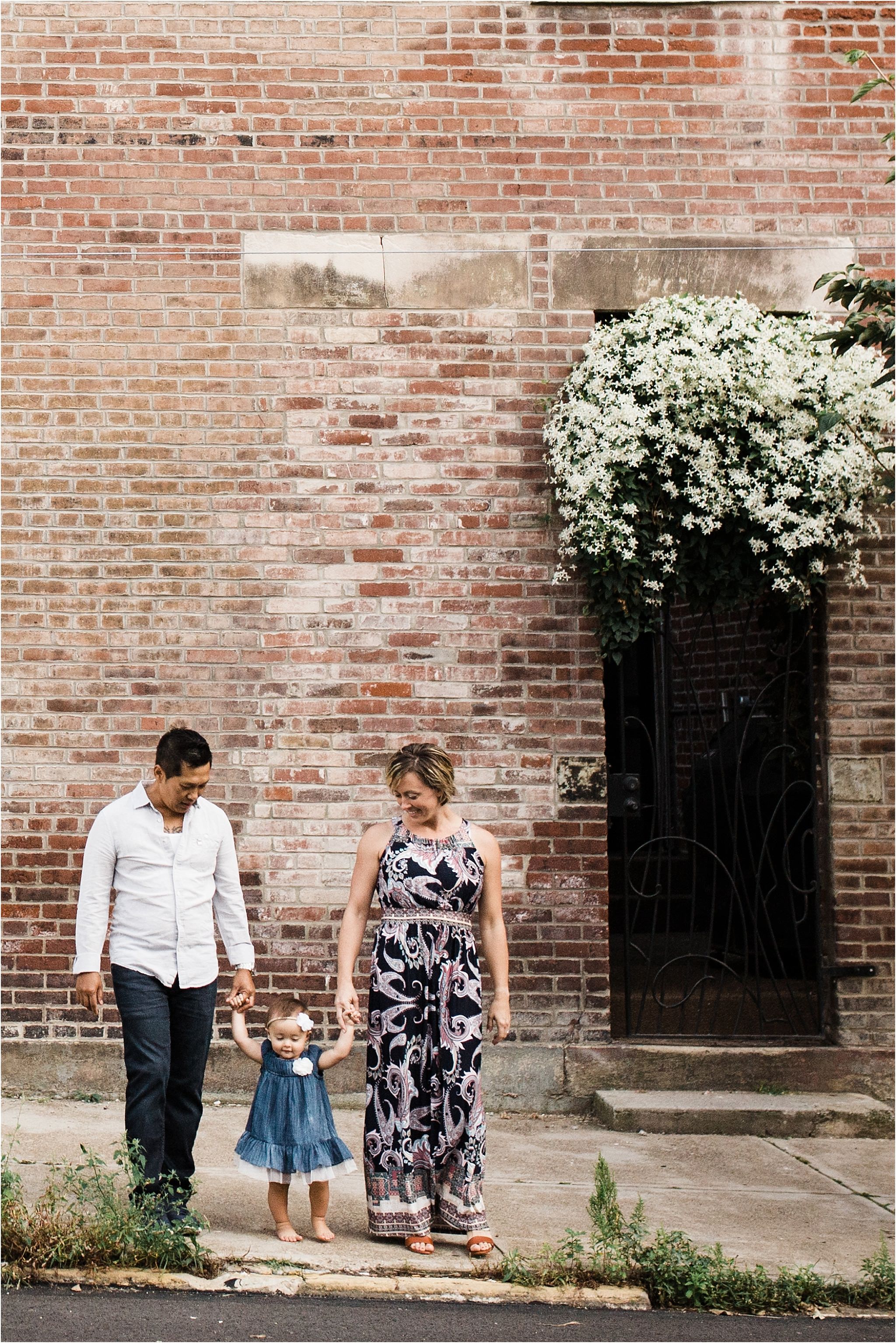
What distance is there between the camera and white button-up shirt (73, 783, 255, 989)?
14.4 feet

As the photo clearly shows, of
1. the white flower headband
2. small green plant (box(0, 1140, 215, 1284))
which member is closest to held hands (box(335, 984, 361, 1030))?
the white flower headband

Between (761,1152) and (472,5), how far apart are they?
19.4 feet

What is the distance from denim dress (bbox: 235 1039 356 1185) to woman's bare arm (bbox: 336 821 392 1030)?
257 mm

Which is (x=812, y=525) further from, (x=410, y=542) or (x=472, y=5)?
(x=472, y=5)

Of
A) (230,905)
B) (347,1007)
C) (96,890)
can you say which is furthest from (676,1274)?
(96,890)

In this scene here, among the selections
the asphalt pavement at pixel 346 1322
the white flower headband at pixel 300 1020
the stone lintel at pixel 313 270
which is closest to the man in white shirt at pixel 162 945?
the white flower headband at pixel 300 1020

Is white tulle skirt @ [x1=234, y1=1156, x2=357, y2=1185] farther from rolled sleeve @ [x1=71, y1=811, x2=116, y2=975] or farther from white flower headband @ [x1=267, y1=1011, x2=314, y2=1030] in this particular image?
rolled sleeve @ [x1=71, y1=811, x2=116, y2=975]

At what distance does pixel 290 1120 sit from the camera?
4.38 meters

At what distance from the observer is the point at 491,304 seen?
264 inches

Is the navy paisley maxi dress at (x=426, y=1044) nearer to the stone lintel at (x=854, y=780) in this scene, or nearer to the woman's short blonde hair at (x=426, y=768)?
the woman's short blonde hair at (x=426, y=768)

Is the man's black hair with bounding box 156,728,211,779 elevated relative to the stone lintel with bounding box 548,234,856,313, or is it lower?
lower

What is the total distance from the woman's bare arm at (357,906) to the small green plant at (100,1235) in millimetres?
845

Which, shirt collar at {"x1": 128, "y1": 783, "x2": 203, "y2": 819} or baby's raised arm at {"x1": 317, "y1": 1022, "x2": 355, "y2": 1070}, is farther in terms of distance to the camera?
shirt collar at {"x1": 128, "y1": 783, "x2": 203, "y2": 819}

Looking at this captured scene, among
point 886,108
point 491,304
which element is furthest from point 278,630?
point 886,108
